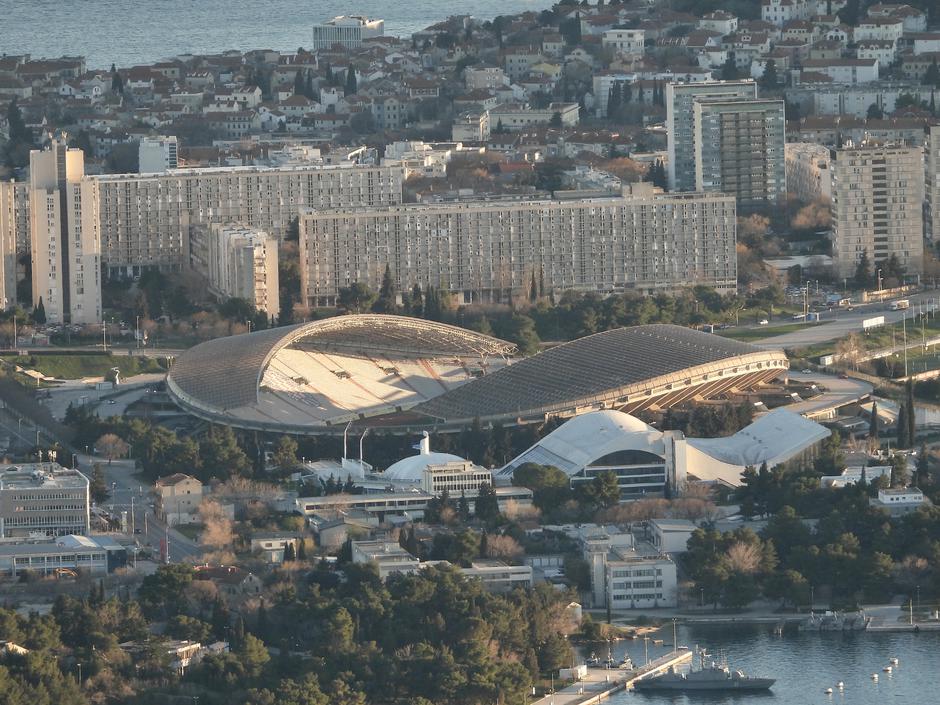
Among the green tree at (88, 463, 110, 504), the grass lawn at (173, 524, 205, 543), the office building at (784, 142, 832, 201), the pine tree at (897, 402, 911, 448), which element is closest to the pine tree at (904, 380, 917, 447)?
the pine tree at (897, 402, 911, 448)

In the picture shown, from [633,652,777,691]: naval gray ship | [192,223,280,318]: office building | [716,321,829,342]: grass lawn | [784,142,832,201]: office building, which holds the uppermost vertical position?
[784,142,832,201]: office building

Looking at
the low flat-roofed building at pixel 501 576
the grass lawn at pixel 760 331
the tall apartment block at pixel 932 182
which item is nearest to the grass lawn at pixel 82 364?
the grass lawn at pixel 760 331

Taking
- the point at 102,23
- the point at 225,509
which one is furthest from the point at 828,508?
the point at 102,23

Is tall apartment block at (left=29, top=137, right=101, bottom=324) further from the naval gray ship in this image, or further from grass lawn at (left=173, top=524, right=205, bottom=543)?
the naval gray ship

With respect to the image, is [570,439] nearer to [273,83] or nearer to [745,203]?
[745,203]

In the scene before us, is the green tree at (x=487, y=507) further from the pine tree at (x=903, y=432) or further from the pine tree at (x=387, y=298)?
the pine tree at (x=387, y=298)

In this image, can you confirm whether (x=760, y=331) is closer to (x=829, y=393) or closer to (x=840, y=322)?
(x=840, y=322)

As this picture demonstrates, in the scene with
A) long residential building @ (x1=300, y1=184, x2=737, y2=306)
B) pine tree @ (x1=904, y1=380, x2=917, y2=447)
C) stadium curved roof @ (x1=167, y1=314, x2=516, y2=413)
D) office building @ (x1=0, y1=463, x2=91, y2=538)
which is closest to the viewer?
office building @ (x1=0, y1=463, x2=91, y2=538)
